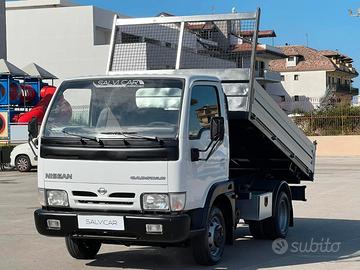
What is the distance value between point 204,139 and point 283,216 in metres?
3.13

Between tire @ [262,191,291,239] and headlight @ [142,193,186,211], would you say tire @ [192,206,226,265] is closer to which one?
headlight @ [142,193,186,211]

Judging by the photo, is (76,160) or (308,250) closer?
(76,160)

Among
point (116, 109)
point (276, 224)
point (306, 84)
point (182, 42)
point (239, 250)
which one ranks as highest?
point (306, 84)

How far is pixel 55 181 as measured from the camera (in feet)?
22.7

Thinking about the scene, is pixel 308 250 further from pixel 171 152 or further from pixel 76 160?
pixel 76 160

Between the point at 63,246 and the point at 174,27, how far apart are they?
3551 millimetres

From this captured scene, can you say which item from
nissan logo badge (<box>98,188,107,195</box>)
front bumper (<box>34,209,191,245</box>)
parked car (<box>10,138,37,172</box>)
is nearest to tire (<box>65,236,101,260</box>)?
front bumper (<box>34,209,191,245</box>)

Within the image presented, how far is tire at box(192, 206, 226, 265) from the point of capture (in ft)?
23.3

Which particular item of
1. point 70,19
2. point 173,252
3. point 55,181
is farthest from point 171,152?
point 70,19

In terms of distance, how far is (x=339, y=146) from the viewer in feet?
121

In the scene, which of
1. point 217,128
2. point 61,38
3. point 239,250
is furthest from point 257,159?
point 61,38

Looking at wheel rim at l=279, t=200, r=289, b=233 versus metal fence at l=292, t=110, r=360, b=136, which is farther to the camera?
metal fence at l=292, t=110, r=360, b=136

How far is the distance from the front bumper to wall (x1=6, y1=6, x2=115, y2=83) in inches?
1532

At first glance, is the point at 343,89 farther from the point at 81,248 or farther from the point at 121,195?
the point at 121,195
